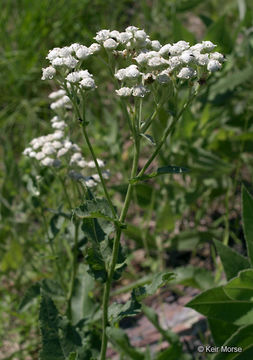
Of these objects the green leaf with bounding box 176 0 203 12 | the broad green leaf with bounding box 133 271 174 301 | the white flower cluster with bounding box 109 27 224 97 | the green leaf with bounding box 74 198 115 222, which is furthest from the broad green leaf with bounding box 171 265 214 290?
the green leaf with bounding box 176 0 203 12

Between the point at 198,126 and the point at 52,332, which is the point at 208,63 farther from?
the point at 198,126

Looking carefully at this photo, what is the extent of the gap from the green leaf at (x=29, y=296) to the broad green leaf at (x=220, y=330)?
78 centimetres

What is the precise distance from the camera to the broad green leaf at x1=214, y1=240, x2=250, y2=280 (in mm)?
1948

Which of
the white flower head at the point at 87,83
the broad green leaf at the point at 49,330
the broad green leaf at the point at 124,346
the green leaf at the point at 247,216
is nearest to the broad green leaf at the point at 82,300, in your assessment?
the broad green leaf at the point at 124,346

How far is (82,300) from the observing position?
6.88 ft

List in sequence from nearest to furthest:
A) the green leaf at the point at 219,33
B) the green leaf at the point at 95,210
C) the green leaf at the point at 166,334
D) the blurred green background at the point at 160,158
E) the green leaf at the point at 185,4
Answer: the green leaf at the point at 95,210 < the green leaf at the point at 166,334 < the blurred green background at the point at 160,158 < the green leaf at the point at 219,33 < the green leaf at the point at 185,4

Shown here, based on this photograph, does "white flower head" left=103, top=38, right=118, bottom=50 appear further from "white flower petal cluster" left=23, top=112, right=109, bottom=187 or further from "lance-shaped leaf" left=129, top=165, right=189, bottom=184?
"white flower petal cluster" left=23, top=112, right=109, bottom=187

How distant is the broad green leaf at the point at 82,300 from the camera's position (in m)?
2.07

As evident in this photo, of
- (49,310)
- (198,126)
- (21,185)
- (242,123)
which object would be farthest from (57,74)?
(242,123)

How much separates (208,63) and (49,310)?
1054mm

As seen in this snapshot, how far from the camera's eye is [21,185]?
9.86 ft

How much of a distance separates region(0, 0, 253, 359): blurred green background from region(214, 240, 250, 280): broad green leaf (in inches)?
23.8

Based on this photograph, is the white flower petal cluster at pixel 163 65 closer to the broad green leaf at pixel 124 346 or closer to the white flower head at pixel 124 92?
the white flower head at pixel 124 92

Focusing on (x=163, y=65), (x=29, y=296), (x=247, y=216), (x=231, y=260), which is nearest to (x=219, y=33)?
(x=247, y=216)
